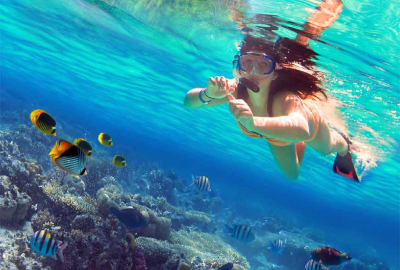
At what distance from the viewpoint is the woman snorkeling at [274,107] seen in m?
3.18

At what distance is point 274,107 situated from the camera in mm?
4504

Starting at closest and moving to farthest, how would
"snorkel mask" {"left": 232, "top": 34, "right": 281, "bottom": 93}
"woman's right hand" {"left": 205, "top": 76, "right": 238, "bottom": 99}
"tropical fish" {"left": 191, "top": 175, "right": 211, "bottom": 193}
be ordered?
"woman's right hand" {"left": 205, "top": 76, "right": 238, "bottom": 99} < "snorkel mask" {"left": 232, "top": 34, "right": 281, "bottom": 93} < "tropical fish" {"left": 191, "top": 175, "right": 211, "bottom": 193}

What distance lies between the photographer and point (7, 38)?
90.5 feet

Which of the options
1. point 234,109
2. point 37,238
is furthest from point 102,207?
point 234,109

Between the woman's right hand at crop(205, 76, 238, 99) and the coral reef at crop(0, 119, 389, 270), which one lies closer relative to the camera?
the woman's right hand at crop(205, 76, 238, 99)

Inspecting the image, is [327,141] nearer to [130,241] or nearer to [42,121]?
[42,121]

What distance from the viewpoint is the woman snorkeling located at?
318 centimetres

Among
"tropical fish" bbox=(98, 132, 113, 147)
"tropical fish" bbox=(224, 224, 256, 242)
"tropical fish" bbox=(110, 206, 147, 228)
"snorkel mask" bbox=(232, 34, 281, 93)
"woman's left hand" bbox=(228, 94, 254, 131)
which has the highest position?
"snorkel mask" bbox=(232, 34, 281, 93)

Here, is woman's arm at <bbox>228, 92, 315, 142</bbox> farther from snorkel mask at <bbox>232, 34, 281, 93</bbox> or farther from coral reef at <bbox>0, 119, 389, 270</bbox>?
coral reef at <bbox>0, 119, 389, 270</bbox>

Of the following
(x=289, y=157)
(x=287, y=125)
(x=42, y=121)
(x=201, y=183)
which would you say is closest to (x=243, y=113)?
(x=287, y=125)

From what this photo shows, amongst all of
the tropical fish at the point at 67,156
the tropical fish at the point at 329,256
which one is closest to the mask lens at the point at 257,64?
the tropical fish at the point at 67,156

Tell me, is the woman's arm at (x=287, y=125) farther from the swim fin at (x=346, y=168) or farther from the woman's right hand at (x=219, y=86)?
the swim fin at (x=346, y=168)

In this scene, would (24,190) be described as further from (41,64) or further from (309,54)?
(41,64)

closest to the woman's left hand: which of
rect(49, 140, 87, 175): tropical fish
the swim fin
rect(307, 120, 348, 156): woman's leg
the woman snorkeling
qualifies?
the woman snorkeling
